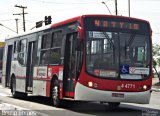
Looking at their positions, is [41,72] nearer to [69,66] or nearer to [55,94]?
[55,94]

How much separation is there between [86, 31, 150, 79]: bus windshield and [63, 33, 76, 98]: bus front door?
921 millimetres

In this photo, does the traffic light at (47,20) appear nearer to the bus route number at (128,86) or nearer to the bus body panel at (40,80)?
the bus body panel at (40,80)

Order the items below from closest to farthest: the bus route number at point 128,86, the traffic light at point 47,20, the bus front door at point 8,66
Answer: the bus route number at point 128,86
the bus front door at point 8,66
the traffic light at point 47,20

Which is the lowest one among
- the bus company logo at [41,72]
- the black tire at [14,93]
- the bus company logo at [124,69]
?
the black tire at [14,93]

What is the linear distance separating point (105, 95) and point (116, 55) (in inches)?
53.7

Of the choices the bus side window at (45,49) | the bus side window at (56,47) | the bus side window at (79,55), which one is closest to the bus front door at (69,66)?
the bus side window at (79,55)

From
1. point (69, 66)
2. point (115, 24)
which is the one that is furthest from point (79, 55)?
point (115, 24)

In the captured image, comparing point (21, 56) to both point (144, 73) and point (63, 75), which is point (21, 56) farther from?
point (144, 73)

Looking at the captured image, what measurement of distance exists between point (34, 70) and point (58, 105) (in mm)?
3216

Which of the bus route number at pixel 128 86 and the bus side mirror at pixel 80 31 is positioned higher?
the bus side mirror at pixel 80 31

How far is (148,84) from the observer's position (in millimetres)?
15695

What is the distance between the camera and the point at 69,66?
16234mm

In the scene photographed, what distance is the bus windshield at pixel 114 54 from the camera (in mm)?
15203

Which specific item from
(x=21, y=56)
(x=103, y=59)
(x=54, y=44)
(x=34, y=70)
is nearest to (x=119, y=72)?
(x=103, y=59)
